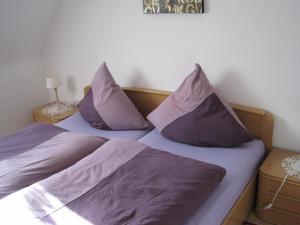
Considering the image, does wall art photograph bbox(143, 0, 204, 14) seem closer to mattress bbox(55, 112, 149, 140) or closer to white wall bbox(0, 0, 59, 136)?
mattress bbox(55, 112, 149, 140)

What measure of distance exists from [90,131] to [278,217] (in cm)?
156

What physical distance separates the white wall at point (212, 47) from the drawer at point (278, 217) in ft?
1.54

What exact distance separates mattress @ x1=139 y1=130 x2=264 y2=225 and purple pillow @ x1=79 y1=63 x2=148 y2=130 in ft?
0.76

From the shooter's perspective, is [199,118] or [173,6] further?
[173,6]

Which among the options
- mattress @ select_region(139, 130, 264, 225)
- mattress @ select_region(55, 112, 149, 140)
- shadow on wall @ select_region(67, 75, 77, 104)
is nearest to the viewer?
mattress @ select_region(139, 130, 264, 225)

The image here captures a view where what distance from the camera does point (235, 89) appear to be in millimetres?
2209

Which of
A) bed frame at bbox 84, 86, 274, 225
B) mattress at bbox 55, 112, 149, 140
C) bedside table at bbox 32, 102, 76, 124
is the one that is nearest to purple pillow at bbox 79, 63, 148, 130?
mattress at bbox 55, 112, 149, 140

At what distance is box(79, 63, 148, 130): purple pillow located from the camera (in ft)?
8.11

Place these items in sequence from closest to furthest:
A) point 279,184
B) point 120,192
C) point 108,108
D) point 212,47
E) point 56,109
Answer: point 120,192, point 279,184, point 212,47, point 108,108, point 56,109

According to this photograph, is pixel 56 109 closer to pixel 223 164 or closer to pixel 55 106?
pixel 55 106

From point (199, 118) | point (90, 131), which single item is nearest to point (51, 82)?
point (90, 131)

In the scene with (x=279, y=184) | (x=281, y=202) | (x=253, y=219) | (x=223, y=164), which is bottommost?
(x=253, y=219)

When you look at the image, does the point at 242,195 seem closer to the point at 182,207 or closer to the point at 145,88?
the point at 182,207

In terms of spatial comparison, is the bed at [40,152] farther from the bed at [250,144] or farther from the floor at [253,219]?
the floor at [253,219]
